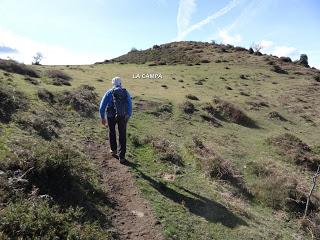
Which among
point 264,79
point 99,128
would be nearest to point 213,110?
point 99,128

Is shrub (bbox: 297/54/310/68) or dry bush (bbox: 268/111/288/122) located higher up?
shrub (bbox: 297/54/310/68)

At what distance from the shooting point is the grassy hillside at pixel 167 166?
9188 millimetres

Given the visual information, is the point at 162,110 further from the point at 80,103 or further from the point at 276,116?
the point at 276,116

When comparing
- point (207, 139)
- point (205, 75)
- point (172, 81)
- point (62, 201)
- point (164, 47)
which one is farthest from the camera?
point (164, 47)

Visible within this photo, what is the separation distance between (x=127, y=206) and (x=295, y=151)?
48.4 feet

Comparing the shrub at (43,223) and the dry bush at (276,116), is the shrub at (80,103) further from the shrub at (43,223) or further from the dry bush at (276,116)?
the dry bush at (276,116)

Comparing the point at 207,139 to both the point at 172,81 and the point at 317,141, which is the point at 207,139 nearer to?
the point at 317,141

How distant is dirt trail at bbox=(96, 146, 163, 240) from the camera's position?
9.59 metres

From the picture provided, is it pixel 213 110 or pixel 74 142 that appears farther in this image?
pixel 213 110

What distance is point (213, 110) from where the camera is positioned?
96.9 ft

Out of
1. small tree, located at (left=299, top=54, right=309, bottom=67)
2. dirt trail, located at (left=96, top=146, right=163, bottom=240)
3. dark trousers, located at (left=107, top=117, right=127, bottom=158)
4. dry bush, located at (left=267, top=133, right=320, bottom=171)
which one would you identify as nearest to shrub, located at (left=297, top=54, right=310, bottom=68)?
small tree, located at (left=299, top=54, right=309, bottom=67)

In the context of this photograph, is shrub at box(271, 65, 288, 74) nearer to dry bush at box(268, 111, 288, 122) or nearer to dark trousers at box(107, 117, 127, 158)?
dry bush at box(268, 111, 288, 122)

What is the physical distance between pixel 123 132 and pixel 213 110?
16.6 meters

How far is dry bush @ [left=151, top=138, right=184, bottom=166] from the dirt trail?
250cm
